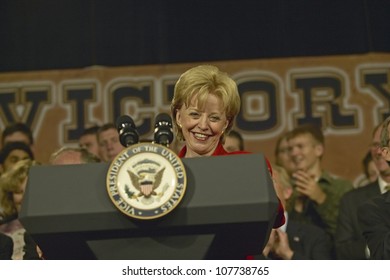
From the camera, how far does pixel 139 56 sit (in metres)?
4.18

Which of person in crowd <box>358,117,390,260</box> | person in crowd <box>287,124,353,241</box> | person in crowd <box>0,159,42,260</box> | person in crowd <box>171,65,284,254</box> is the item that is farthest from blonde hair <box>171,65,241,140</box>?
person in crowd <box>287,124,353,241</box>

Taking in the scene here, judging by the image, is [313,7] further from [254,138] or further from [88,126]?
[88,126]

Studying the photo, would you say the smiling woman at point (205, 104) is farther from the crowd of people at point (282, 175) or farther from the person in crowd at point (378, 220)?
the person in crowd at point (378, 220)

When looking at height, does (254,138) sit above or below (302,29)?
below

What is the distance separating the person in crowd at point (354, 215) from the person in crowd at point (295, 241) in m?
0.07

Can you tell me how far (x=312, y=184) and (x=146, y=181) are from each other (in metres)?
2.41

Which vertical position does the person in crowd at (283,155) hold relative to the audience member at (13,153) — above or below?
below

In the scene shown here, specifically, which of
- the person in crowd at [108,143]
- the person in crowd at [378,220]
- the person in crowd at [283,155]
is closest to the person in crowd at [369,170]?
the person in crowd at [283,155]

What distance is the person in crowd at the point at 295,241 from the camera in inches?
121

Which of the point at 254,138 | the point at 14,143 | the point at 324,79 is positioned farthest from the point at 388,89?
the point at 14,143

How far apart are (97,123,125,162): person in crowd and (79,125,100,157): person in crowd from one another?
41 mm

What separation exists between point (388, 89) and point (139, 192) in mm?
2842

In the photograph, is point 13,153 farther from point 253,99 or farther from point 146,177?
point 146,177

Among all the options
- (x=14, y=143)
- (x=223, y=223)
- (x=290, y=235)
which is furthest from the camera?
(x=14, y=143)
